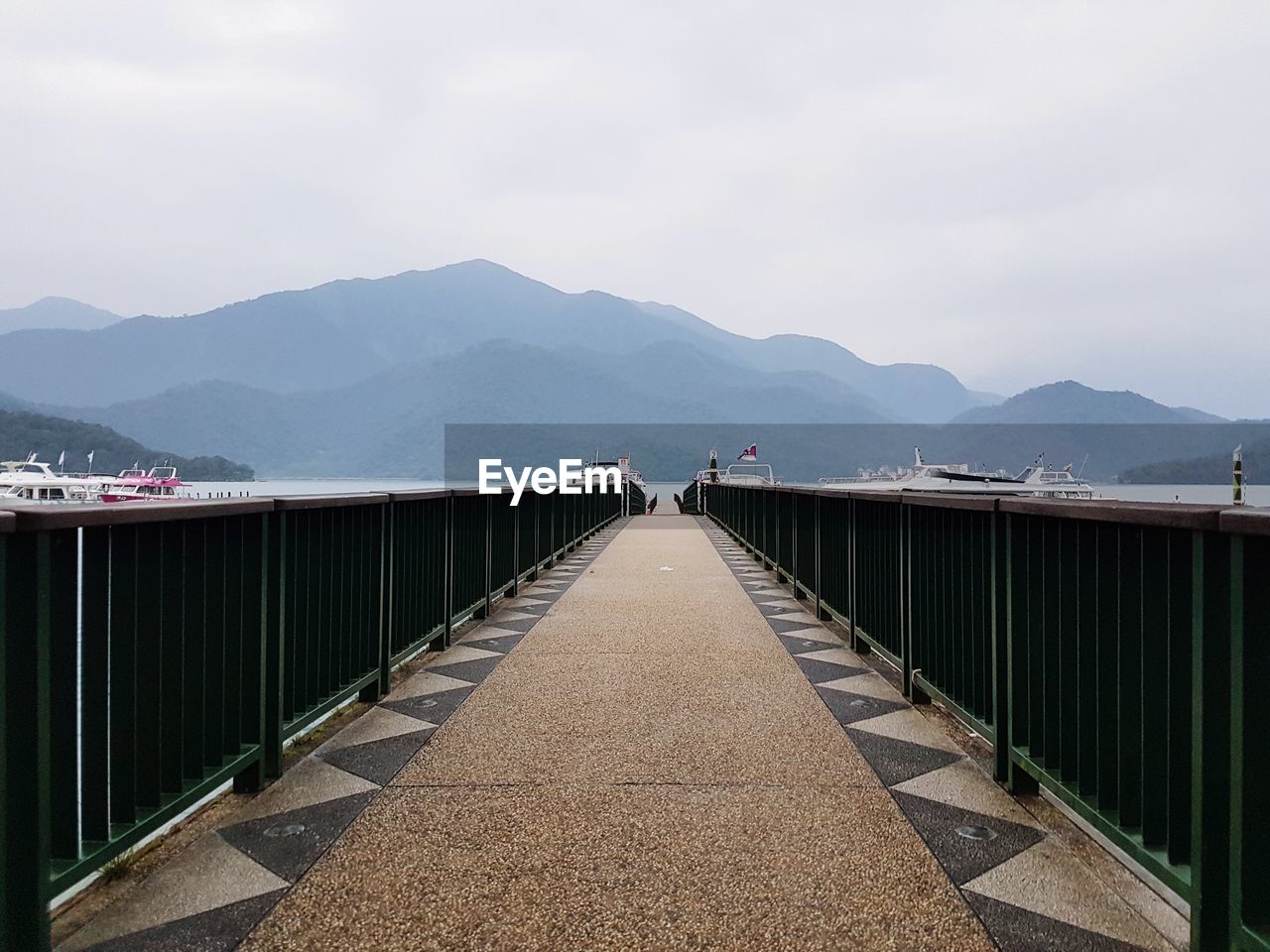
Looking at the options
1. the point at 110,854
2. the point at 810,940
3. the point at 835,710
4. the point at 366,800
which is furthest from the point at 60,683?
the point at 835,710

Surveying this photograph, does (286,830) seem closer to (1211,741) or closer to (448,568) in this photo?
(1211,741)

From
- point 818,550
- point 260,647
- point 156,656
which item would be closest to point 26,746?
point 156,656

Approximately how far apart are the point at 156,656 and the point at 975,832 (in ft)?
7.93

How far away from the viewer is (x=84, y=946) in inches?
67.6

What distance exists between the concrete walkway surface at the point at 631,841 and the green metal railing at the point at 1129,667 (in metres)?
0.23

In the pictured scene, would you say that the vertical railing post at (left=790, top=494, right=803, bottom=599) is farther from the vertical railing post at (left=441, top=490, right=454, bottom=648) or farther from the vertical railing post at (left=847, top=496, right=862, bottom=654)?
the vertical railing post at (left=441, top=490, right=454, bottom=648)

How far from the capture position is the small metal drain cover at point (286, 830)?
7.56 feet

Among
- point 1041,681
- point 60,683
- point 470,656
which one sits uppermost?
point 60,683

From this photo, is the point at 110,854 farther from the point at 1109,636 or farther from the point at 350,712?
the point at 1109,636

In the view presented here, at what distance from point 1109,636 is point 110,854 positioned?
100 inches

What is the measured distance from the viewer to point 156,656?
2.08 m

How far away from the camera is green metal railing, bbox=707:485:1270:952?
1.45m

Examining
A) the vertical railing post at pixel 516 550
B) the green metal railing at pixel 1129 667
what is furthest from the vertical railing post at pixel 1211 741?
the vertical railing post at pixel 516 550

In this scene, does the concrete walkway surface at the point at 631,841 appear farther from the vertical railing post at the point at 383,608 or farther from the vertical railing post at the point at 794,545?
the vertical railing post at the point at 794,545
